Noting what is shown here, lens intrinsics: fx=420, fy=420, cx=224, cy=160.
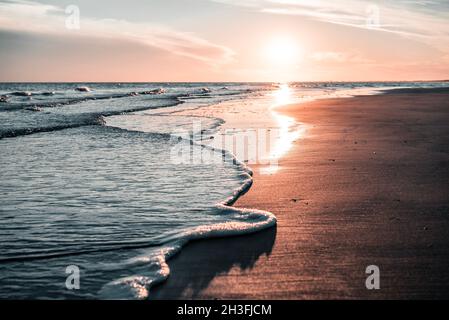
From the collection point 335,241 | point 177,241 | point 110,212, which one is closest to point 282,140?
point 110,212

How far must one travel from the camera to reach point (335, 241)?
4.60m

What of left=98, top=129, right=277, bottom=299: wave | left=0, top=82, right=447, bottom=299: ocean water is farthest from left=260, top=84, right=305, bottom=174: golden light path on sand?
left=98, top=129, right=277, bottom=299: wave

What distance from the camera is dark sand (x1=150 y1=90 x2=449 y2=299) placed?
3639mm

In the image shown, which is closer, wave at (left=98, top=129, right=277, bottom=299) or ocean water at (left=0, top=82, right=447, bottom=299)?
wave at (left=98, top=129, right=277, bottom=299)

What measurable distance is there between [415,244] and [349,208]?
4.41 feet

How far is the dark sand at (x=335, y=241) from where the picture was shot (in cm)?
364

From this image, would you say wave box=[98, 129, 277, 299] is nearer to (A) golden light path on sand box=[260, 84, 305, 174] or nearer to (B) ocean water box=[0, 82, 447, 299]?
(B) ocean water box=[0, 82, 447, 299]

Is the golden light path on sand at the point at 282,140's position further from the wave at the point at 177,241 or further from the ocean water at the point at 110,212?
the wave at the point at 177,241

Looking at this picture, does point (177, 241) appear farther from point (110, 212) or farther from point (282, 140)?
point (282, 140)

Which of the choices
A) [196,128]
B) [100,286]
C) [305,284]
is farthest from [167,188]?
[196,128]

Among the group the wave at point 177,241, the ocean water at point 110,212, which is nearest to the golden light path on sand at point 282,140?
the ocean water at point 110,212

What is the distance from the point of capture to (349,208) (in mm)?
5734
